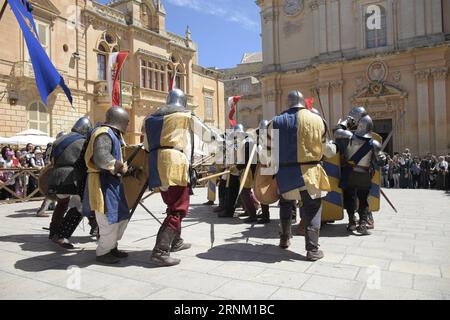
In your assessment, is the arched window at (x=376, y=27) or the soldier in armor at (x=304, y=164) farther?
the arched window at (x=376, y=27)

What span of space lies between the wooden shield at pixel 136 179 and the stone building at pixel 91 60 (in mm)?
16030

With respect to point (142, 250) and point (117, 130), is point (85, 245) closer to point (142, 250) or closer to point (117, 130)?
point (142, 250)

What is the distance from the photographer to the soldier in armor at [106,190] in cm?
381

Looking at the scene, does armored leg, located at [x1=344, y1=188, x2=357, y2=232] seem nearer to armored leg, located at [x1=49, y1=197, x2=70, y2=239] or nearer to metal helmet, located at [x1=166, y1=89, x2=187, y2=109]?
metal helmet, located at [x1=166, y1=89, x2=187, y2=109]

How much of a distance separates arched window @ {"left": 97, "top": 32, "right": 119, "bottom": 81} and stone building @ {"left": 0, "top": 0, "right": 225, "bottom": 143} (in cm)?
6

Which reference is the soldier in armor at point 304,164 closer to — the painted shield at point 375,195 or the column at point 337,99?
the painted shield at point 375,195

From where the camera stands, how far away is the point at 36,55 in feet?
15.0

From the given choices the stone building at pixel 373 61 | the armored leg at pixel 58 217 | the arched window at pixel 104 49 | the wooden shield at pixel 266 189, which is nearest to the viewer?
the wooden shield at pixel 266 189

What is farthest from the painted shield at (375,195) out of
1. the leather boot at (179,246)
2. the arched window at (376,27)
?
the arched window at (376,27)

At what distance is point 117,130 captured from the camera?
4164 mm

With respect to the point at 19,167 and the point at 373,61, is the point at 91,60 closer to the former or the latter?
the point at 19,167

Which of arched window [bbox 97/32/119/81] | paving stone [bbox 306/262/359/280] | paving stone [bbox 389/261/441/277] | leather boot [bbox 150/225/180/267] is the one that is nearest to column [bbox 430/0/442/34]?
arched window [bbox 97/32/119/81]

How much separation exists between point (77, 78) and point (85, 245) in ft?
60.6

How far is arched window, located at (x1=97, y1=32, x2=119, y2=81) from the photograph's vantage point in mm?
22766
